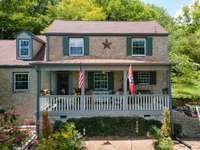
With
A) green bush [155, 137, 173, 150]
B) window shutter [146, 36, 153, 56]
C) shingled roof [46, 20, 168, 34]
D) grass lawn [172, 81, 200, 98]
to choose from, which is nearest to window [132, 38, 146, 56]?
window shutter [146, 36, 153, 56]

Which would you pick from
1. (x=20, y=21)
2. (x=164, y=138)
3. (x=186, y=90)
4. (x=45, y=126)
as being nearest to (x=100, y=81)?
(x=45, y=126)

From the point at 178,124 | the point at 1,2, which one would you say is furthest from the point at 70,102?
the point at 1,2

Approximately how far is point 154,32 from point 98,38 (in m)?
3.70

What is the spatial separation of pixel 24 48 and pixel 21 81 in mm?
2266

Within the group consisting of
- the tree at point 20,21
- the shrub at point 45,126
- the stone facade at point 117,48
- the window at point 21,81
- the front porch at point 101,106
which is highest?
the tree at point 20,21

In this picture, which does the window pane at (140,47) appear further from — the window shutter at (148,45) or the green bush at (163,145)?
the green bush at (163,145)

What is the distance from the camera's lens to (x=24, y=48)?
85.5ft

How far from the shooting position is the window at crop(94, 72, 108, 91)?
2600 cm

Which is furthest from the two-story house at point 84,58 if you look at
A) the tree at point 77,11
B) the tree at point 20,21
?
the tree at point 77,11

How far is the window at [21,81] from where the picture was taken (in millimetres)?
25656

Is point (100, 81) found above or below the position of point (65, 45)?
below

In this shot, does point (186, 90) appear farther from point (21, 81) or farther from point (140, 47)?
point (21, 81)

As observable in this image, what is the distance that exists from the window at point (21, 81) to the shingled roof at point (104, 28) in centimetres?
348

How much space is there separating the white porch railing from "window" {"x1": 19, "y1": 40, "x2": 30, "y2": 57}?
4.74 meters
